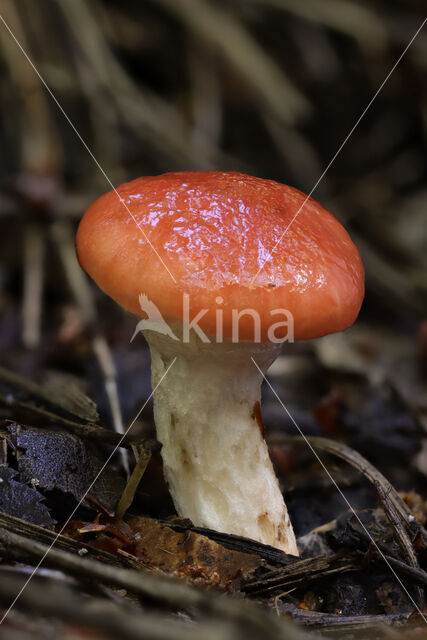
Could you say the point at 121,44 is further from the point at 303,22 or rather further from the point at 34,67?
the point at 303,22

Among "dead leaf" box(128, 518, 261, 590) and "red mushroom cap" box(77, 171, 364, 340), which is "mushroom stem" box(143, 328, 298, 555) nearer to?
"dead leaf" box(128, 518, 261, 590)

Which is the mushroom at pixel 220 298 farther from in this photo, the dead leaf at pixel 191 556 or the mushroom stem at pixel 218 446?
the dead leaf at pixel 191 556

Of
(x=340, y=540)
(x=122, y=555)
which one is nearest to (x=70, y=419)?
(x=122, y=555)

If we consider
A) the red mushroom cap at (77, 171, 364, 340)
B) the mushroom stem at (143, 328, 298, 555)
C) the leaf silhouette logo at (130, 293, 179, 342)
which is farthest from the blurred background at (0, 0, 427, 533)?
the red mushroom cap at (77, 171, 364, 340)

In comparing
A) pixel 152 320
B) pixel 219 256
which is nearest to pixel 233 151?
pixel 152 320

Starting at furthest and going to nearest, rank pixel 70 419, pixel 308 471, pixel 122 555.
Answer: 1. pixel 308 471
2. pixel 70 419
3. pixel 122 555

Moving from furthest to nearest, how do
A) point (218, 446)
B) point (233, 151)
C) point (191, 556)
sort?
point (233, 151), point (218, 446), point (191, 556)

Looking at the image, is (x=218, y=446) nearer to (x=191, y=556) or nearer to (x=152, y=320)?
(x=191, y=556)
